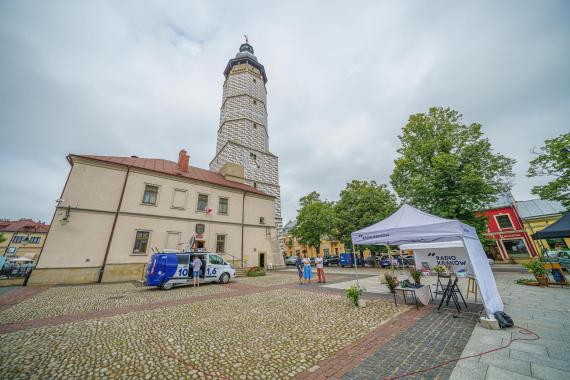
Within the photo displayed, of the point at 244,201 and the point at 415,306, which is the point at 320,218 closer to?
the point at 244,201

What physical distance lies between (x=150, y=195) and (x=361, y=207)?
2271cm

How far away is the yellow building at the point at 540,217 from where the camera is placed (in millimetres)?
22503

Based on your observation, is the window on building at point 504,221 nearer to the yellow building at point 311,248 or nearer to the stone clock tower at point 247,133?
the yellow building at point 311,248

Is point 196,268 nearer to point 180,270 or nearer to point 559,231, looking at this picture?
point 180,270

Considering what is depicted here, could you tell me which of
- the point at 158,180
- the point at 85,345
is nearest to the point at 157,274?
the point at 85,345

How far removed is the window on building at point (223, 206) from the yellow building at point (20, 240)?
39.2 m

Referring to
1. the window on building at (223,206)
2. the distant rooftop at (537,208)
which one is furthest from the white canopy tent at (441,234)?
the distant rooftop at (537,208)

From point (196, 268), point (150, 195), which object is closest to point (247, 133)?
point (150, 195)

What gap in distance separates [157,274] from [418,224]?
39.0ft

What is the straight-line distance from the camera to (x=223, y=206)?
799 inches

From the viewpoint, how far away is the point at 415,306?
21.5 ft

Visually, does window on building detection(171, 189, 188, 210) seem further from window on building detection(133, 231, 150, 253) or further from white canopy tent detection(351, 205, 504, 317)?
white canopy tent detection(351, 205, 504, 317)

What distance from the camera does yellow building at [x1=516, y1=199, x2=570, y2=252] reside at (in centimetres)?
2250

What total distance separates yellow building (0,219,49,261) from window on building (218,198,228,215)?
39.2 m
